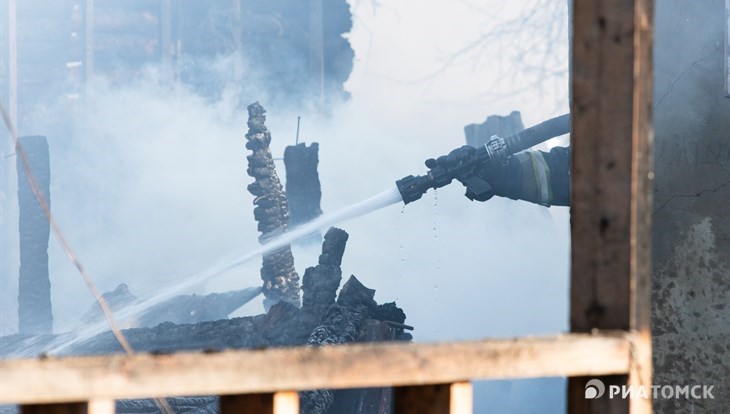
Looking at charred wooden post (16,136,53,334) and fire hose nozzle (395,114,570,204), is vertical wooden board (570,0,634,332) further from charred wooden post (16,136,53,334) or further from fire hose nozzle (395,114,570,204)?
charred wooden post (16,136,53,334)

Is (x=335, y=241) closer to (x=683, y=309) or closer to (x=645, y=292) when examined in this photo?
(x=683, y=309)

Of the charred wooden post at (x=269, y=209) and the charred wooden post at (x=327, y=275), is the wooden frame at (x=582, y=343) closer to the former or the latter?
the charred wooden post at (x=327, y=275)

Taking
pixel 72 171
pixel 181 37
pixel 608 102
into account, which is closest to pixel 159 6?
pixel 181 37

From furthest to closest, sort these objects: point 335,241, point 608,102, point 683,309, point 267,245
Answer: point 267,245
point 335,241
point 683,309
point 608,102

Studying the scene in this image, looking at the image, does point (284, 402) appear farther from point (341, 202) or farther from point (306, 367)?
point (341, 202)

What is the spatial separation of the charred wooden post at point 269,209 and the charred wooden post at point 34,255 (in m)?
4.08

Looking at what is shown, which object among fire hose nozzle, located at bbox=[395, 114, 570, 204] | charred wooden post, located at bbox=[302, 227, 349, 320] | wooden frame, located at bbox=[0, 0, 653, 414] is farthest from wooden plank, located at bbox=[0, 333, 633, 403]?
fire hose nozzle, located at bbox=[395, 114, 570, 204]

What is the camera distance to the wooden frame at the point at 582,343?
1.75 m

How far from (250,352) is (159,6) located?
17317mm

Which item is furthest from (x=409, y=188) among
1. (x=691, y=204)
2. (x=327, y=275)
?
(x=691, y=204)

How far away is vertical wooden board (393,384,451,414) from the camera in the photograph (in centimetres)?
199

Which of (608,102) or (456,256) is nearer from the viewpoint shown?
(608,102)

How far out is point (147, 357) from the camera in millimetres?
1721

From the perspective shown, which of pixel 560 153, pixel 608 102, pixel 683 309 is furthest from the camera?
pixel 560 153
